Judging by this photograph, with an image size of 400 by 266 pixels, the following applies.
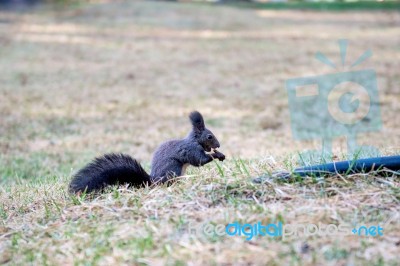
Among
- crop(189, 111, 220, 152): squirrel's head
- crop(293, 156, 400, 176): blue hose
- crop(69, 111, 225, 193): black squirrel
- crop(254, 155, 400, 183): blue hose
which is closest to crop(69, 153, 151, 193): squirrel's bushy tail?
crop(69, 111, 225, 193): black squirrel

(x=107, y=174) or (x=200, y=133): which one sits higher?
(x=200, y=133)

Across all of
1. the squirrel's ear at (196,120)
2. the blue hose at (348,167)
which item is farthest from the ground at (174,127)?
the squirrel's ear at (196,120)

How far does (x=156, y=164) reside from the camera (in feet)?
14.5

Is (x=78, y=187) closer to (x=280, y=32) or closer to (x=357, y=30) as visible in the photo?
(x=280, y=32)

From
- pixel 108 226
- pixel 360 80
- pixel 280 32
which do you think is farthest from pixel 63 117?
pixel 280 32

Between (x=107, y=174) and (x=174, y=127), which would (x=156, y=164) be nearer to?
(x=107, y=174)

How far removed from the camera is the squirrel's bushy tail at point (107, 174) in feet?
13.1

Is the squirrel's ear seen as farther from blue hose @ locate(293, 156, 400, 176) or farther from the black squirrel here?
blue hose @ locate(293, 156, 400, 176)

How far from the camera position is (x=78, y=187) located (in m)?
3.99

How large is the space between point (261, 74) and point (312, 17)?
41.9 ft

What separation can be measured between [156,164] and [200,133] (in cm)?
43

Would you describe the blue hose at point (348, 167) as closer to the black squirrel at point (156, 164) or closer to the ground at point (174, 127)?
the ground at point (174, 127)

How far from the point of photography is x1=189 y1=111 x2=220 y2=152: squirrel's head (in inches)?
179

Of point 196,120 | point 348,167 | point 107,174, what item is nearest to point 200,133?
point 196,120
